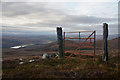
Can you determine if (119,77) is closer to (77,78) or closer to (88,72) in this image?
(88,72)

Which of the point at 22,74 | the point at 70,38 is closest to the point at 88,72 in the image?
the point at 22,74

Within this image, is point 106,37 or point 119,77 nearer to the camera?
point 119,77

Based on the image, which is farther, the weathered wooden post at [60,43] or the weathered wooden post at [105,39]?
the weathered wooden post at [60,43]

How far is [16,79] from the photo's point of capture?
6.62m

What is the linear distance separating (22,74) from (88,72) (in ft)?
13.7

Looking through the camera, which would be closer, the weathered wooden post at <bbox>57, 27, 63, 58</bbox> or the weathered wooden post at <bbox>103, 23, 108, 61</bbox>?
the weathered wooden post at <bbox>103, 23, 108, 61</bbox>

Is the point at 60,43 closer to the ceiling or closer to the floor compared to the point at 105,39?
closer to the floor

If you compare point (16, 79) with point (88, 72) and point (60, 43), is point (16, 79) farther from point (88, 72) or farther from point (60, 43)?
point (60, 43)

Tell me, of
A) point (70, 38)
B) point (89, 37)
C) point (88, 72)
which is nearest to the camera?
point (88, 72)

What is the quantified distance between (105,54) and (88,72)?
173 inches

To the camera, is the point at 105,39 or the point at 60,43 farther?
the point at 60,43

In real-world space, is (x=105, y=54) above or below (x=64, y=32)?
below

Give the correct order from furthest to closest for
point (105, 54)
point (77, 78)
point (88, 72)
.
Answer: point (105, 54), point (88, 72), point (77, 78)

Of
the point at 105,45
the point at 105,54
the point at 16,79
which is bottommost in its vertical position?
the point at 16,79
